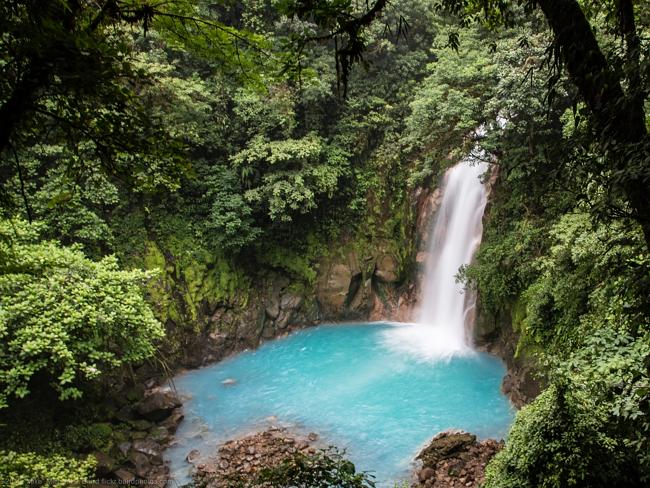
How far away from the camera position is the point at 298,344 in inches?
607

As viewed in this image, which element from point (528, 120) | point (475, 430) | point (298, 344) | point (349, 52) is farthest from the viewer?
point (298, 344)

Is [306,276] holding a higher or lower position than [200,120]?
lower

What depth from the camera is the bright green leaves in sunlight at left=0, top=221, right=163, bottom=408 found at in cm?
748

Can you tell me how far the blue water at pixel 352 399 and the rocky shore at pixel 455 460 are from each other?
46 cm

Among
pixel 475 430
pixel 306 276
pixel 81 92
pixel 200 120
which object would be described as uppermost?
pixel 200 120

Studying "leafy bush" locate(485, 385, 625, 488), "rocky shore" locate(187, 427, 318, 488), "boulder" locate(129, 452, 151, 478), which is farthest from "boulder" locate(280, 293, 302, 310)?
"leafy bush" locate(485, 385, 625, 488)

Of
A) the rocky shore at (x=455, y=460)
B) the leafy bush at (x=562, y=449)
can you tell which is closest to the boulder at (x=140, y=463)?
the rocky shore at (x=455, y=460)

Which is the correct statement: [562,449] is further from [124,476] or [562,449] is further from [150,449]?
[150,449]

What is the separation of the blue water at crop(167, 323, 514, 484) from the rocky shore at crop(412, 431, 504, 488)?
1.51ft

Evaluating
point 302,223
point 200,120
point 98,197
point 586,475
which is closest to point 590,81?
point 586,475

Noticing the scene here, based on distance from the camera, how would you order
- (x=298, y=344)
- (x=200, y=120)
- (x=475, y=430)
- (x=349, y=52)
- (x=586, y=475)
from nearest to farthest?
(x=349, y=52)
(x=586, y=475)
(x=475, y=430)
(x=200, y=120)
(x=298, y=344)

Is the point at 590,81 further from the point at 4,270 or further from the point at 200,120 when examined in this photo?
the point at 200,120

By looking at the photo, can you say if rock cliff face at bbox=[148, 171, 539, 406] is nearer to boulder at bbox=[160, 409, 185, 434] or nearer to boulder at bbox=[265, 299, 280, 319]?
boulder at bbox=[265, 299, 280, 319]

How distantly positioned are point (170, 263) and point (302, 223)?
5195mm
